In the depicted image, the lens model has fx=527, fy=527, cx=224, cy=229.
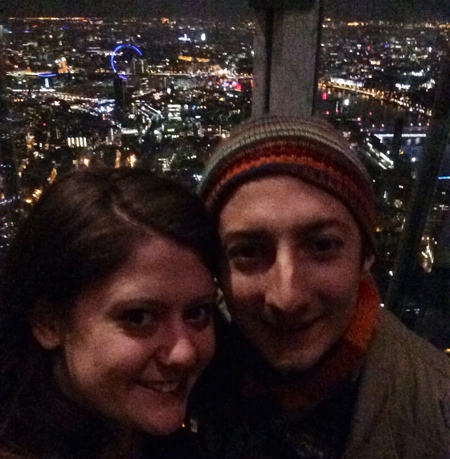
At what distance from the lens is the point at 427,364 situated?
3.43ft

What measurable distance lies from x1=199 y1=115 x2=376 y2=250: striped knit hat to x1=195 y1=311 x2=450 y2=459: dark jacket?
234 mm

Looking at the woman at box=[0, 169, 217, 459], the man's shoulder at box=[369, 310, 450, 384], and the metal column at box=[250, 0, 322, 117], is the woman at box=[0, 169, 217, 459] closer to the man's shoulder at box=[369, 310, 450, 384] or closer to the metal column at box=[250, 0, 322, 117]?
the man's shoulder at box=[369, 310, 450, 384]

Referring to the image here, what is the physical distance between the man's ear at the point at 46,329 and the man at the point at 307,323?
1.00ft

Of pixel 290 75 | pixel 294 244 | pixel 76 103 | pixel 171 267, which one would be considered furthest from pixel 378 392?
pixel 76 103

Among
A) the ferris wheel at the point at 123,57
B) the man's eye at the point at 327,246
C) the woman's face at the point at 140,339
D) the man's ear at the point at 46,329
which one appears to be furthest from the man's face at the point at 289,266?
the ferris wheel at the point at 123,57

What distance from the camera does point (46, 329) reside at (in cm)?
91

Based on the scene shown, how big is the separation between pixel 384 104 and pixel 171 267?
49.6 inches

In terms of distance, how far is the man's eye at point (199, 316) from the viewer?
2.93 ft

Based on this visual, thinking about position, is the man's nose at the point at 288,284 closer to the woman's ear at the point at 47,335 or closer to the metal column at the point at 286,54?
the woman's ear at the point at 47,335

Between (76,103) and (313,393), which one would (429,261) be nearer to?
(313,393)

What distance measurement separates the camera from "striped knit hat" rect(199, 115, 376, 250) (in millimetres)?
945

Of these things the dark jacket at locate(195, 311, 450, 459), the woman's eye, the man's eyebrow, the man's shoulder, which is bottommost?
the dark jacket at locate(195, 311, 450, 459)

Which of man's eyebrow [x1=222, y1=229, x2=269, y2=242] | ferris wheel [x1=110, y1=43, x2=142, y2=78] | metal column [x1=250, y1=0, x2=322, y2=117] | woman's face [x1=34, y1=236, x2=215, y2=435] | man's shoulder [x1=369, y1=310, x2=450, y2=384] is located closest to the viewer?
woman's face [x1=34, y1=236, x2=215, y2=435]

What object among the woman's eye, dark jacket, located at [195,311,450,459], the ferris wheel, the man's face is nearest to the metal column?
the ferris wheel
